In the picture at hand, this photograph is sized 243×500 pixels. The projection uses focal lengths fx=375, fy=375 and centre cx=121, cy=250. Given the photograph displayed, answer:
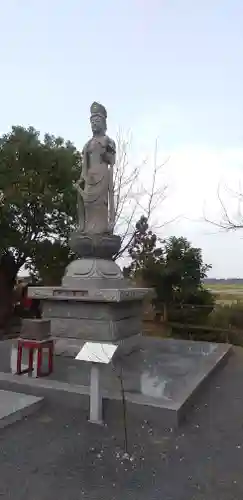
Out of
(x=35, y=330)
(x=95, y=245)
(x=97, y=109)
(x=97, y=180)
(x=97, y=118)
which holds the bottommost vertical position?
(x=35, y=330)

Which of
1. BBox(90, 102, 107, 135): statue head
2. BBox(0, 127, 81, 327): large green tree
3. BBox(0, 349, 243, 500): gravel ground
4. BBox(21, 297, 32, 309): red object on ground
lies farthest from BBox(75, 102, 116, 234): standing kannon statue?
BBox(21, 297, 32, 309): red object on ground

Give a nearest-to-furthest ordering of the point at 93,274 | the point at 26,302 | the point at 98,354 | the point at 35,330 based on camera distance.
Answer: the point at 98,354 < the point at 35,330 < the point at 93,274 < the point at 26,302

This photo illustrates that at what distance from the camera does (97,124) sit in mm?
6379

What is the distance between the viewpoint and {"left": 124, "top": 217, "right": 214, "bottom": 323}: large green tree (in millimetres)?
10719

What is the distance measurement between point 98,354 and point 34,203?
8.41m

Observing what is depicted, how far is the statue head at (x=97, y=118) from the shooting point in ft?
20.9

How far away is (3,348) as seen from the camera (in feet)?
21.2

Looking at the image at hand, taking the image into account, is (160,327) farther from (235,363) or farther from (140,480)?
(140,480)

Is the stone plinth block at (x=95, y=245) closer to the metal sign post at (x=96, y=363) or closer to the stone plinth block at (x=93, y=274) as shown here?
the stone plinth block at (x=93, y=274)

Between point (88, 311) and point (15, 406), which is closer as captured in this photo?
point (15, 406)

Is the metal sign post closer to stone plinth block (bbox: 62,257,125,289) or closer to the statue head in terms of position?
stone plinth block (bbox: 62,257,125,289)

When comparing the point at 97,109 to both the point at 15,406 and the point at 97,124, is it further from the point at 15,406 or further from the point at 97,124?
the point at 15,406

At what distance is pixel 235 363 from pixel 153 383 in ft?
7.85

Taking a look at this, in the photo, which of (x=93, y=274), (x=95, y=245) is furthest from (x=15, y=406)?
(x=95, y=245)
